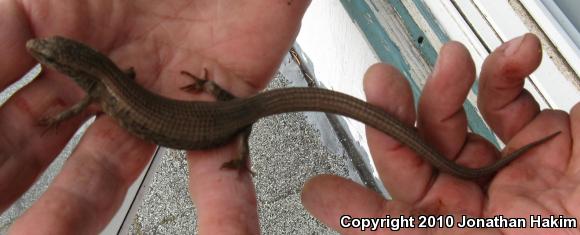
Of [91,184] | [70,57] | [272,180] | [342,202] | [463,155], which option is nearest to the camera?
[91,184]

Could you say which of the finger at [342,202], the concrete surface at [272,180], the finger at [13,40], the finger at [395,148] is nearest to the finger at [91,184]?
the finger at [13,40]

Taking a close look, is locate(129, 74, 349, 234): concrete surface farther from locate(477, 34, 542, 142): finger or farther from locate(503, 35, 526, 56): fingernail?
locate(503, 35, 526, 56): fingernail

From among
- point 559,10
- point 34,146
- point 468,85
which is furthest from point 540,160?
point 34,146

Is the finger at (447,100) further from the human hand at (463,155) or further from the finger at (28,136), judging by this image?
the finger at (28,136)

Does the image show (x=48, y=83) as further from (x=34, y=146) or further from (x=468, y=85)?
(x=468, y=85)

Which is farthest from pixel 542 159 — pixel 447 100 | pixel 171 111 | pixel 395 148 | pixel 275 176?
pixel 275 176

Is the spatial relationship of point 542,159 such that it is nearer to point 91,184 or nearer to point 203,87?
point 203,87
